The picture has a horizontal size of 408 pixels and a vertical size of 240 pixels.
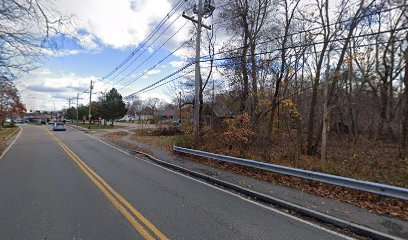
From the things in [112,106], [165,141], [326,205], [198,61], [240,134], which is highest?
[198,61]

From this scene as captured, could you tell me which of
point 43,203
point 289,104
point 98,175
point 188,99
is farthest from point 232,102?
point 43,203

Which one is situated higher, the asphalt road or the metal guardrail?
the metal guardrail

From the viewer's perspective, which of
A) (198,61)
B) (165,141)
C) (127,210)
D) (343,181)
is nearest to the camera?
(127,210)

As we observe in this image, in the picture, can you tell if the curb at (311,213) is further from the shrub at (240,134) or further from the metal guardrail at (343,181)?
the shrub at (240,134)

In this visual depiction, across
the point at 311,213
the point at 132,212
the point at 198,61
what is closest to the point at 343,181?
the point at 311,213

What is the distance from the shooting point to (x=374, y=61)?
76.4 feet

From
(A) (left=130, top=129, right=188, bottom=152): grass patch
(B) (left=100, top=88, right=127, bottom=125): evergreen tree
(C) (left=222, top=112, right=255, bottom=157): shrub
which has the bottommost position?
(A) (left=130, top=129, right=188, bottom=152): grass patch

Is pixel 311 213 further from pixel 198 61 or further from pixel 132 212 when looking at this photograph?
pixel 198 61

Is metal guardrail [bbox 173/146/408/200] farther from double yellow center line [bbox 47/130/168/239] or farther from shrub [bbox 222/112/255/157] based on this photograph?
double yellow center line [bbox 47/130/168/239]

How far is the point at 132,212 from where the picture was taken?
5.41 meters

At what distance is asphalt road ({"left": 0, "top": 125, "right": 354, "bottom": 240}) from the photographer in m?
4.52

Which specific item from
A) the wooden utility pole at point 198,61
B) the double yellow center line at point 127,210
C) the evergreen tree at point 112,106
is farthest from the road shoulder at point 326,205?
the evergreen tree at point 112,106

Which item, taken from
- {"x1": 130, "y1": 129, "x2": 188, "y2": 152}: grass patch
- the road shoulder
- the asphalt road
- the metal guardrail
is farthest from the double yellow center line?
{"x1": 130, "y1": 129, "x2": 188, "y2": 152}: grass patch

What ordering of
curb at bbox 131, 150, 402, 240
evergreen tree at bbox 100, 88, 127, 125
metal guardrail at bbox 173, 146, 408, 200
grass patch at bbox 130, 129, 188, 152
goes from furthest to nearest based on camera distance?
evergreen tree at bbox 100, 88, 127, 125
grass patch at bbox 130, 129, 188, 152
metal guardrail at bbox 173, 146, 408, 200
curb at bbox 131, 150, 402, 240
